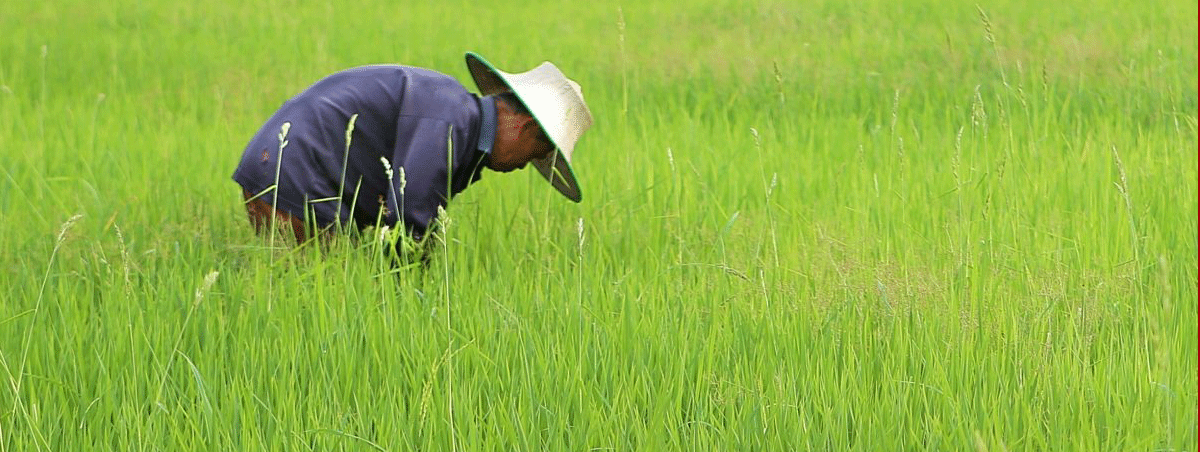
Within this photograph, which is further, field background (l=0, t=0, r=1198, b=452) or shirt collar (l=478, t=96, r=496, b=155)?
shirt collar (l=478, t=96, r=496, b=155)

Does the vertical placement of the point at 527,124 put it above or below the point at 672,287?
above

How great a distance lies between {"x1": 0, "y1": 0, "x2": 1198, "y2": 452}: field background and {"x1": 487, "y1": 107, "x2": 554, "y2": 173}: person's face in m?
0.23

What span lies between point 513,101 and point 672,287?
0.66m

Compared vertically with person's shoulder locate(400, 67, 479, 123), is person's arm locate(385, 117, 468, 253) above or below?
below

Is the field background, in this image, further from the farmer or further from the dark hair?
the dark hair

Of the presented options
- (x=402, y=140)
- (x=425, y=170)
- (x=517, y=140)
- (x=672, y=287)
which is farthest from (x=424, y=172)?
(x=672, y=287)

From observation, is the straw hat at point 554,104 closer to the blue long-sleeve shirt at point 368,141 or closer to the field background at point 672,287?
the blue long-sleeve shirt at point 368,141

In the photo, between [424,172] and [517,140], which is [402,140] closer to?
[424,172]

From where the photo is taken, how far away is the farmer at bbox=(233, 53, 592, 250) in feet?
9.57

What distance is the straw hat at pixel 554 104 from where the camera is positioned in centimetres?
291

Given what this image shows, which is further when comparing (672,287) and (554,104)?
(554,104)

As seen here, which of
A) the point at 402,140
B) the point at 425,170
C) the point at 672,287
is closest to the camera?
the point at 672,287

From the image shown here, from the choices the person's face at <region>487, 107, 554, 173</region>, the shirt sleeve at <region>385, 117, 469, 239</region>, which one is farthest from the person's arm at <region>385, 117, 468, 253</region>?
the person's face at <region>487, 107, 554, 173</region>

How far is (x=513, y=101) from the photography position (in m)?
3.05
